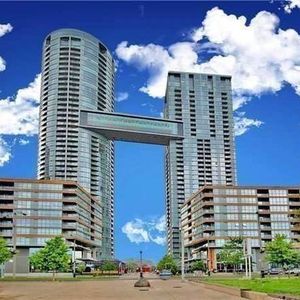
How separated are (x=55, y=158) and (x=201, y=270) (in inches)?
3267

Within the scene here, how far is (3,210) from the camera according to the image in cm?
13425

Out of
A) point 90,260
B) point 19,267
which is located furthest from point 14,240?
point 90,260

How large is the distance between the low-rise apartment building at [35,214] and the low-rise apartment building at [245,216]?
3569 centimetres

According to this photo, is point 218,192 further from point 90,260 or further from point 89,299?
point 89,299

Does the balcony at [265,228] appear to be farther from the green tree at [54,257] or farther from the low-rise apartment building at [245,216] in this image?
the green tree at [54,257]

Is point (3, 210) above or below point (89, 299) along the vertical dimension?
above

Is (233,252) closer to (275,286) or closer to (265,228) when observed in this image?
(265,228)

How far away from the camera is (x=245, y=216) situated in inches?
5763

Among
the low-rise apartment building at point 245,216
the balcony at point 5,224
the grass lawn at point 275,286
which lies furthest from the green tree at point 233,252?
the grass lawn at point 275,286

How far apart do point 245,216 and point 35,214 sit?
5676cm

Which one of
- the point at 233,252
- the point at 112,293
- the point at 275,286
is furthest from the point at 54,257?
the point at 275,286

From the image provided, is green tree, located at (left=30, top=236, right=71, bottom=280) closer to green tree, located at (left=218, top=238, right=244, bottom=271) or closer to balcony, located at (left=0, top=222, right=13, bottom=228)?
green tree, located at (left=218, top=238, right=244, bottom=271)

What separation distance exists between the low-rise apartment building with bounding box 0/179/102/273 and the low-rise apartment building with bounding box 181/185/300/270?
35687 millimetres

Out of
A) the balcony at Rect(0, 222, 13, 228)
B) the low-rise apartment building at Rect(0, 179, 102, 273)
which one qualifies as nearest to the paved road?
the low-rise apartment building at Rect(0, 179, 102, 273)
